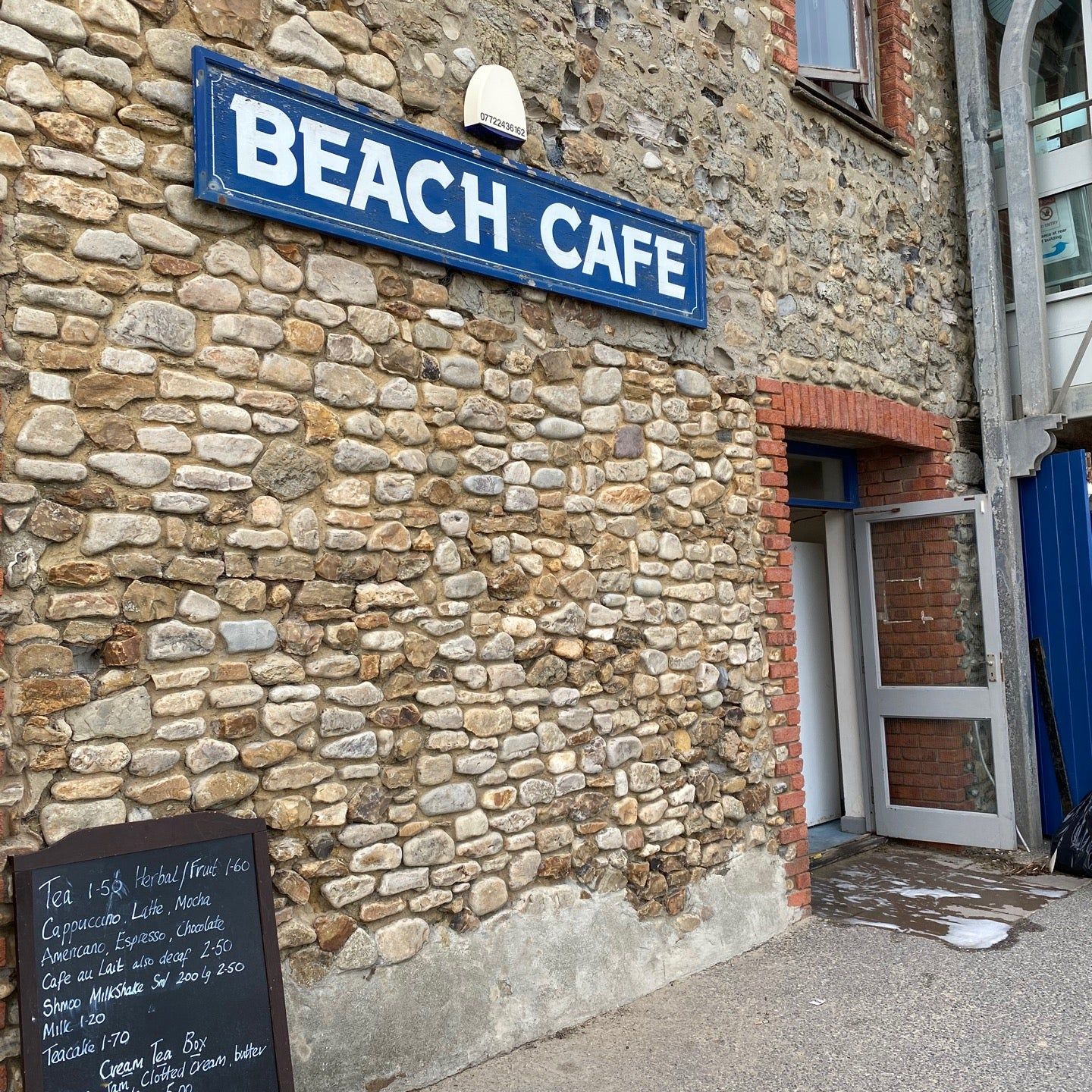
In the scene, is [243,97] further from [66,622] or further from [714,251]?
[714,251]

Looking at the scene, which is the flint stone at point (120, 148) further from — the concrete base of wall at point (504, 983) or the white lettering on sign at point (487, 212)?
the concrete base of wall at point (504, 983)

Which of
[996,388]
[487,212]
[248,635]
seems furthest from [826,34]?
[248,635]

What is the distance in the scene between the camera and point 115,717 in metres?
2.78

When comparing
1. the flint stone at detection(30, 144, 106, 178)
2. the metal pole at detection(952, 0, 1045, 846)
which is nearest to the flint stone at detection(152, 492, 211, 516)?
the flint stone at detection(30, 144, 106, 178)

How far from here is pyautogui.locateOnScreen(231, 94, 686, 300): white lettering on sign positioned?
10.2ft

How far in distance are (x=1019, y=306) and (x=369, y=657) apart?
4.87 metres

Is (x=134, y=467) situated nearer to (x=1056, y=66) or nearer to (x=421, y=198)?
(x=421, y=198)

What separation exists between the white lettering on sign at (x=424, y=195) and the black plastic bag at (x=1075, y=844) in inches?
141

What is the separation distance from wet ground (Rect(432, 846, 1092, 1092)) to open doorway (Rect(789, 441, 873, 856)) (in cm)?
129

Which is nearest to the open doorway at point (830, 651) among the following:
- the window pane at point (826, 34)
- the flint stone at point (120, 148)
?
the window pane at point (826, 34)

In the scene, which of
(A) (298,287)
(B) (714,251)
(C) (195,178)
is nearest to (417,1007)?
(A) (298,287)

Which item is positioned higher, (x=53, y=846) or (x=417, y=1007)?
(x=53, y=846)

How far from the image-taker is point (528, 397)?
3.88 m

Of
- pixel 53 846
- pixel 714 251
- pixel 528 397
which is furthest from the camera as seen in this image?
pixel 714 251
